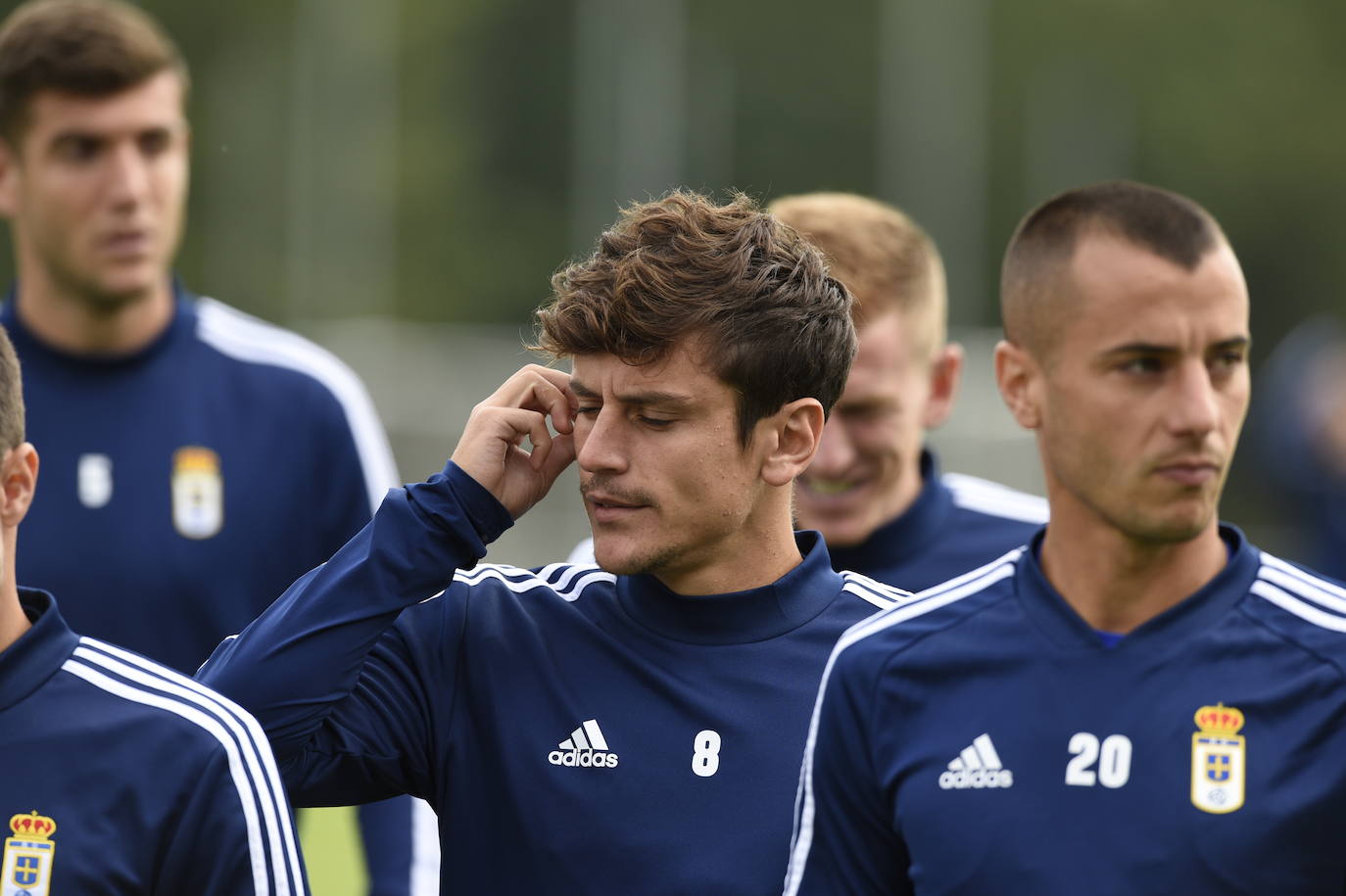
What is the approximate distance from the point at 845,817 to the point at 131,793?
104cm

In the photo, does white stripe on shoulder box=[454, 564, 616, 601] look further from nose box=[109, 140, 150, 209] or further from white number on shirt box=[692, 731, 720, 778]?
nose box=[109, 140, 150, 209]

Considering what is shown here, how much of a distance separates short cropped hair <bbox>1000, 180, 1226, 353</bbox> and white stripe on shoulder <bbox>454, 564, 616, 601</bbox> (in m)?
0.85

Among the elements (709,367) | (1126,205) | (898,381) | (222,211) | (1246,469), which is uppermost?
(1126,205)

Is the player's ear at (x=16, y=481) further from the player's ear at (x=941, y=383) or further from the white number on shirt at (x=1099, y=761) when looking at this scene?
the player's ear at (x=941, y=383)

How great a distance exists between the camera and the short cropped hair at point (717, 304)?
337cm

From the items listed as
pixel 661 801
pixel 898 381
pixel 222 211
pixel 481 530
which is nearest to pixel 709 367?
pixel 481 530

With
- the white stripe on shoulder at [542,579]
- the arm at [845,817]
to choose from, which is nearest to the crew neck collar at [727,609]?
the white stripe on shoulder at [542,579]

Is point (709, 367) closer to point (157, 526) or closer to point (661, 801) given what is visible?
point (661, 801)

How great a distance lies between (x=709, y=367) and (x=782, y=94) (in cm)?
1658

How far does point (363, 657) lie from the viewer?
3346 millimetres

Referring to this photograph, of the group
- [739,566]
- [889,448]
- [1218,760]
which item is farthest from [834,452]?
[1218,760]

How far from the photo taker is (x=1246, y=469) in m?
19.8

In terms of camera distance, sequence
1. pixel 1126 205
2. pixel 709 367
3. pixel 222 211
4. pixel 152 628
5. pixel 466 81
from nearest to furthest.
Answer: pixel 1126 205 → pixel 709 367 → pixel 152 628 → pixel 222 211 → pixel 466 81

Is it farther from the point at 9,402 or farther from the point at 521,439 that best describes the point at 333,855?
the point at 9,402
